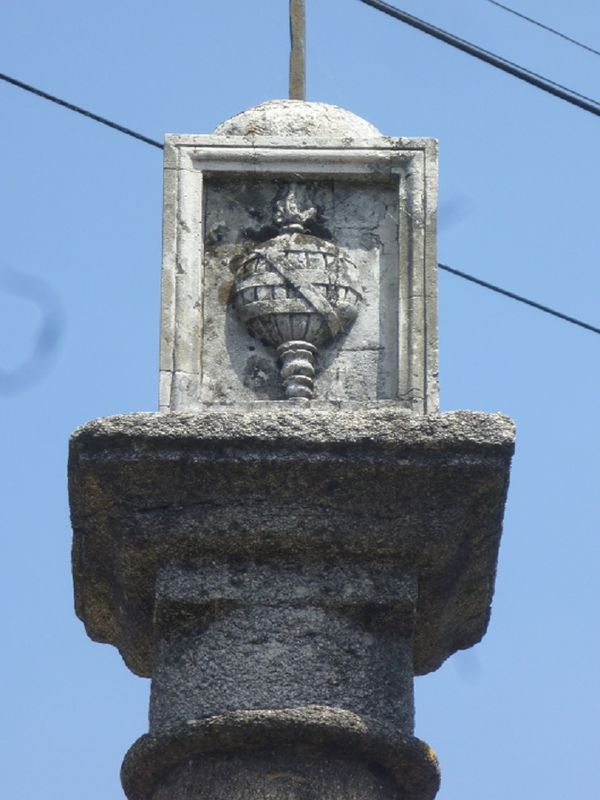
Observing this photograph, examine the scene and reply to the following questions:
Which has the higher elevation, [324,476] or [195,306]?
[195,306]

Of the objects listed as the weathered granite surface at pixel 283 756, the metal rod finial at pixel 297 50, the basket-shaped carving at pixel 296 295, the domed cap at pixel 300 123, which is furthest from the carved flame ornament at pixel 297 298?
the weathered granite surface at pixel 283 756

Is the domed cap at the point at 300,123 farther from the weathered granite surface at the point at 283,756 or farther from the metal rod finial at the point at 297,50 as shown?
the weathered granite surface at the point at 283,756

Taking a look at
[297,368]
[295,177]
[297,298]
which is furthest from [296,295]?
[295,177]

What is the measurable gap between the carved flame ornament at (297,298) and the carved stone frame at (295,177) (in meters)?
0.13

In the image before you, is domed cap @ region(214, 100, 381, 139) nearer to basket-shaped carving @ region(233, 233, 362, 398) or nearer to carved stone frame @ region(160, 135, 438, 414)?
carved stone frame @ region(160, 135, 438, 414)

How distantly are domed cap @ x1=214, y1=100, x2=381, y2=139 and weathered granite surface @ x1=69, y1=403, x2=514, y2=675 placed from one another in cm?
106

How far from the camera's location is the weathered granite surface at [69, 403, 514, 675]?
4.45 metres

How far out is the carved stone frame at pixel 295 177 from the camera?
497cm

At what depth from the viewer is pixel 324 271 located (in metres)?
5.07

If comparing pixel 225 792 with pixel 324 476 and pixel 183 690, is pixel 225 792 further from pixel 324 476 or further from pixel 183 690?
pixel 324 476

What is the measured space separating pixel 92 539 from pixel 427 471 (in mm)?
819

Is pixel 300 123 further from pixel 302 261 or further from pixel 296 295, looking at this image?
pixel 296 295

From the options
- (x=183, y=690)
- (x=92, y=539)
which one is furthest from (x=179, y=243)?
(x=183, y=690)

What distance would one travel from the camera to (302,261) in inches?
200
